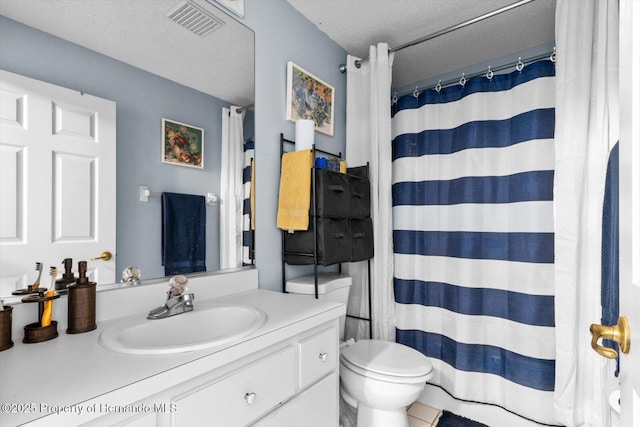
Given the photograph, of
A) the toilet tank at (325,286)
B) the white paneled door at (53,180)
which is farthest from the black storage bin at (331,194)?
the white paneled door at (53,180)

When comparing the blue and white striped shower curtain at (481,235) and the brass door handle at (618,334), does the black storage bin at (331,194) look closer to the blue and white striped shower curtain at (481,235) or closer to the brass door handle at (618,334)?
the blue and white striped shower curtain at (481,235)

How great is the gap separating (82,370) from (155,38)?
1090 mm

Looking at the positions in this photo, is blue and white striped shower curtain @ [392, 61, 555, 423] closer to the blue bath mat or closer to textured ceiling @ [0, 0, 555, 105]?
the blue bath mat

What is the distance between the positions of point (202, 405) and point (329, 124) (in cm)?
161

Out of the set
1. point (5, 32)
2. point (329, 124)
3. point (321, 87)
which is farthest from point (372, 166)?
point (5, 32)

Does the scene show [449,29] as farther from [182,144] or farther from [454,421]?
[454,421]

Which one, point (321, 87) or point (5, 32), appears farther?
point (321, 87)

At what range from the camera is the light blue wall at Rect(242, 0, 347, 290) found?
1508 mm

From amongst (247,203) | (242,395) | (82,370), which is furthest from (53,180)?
(242,395)

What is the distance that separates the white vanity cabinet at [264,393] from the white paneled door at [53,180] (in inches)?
20.7

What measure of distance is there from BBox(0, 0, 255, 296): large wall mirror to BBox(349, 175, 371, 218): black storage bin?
1.99 feet

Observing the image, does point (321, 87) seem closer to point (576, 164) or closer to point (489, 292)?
point (576, 164)

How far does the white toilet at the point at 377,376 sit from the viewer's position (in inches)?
54.1

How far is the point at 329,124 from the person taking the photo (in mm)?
1942
